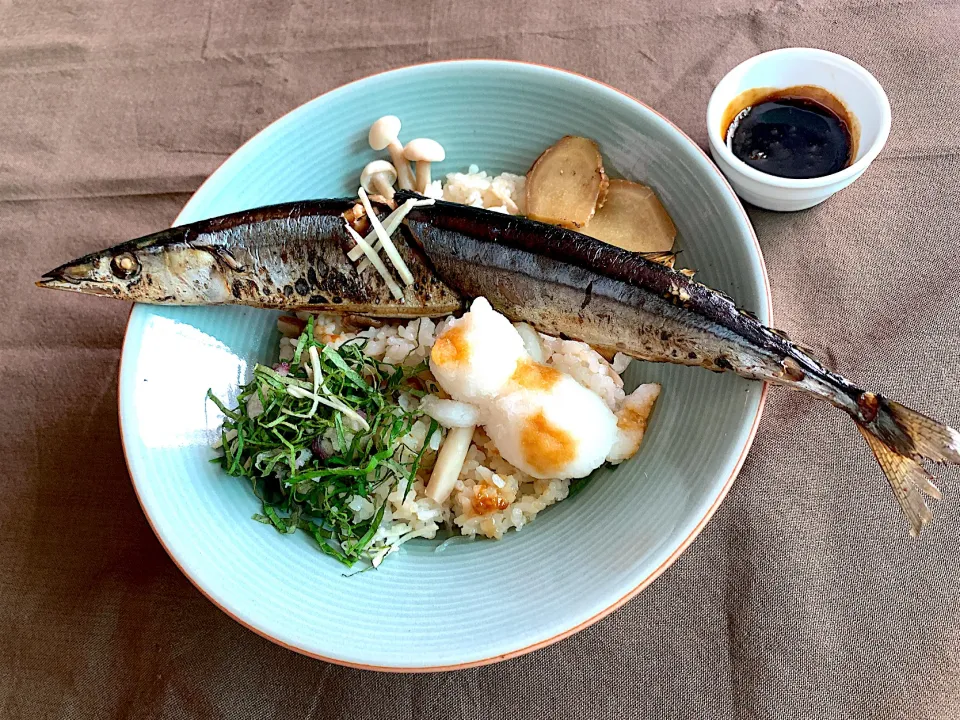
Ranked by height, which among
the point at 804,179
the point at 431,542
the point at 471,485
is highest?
the point at 804,179

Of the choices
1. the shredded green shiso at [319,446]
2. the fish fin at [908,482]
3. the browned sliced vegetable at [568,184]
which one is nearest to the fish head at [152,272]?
the shredded green shiso at [319,446]

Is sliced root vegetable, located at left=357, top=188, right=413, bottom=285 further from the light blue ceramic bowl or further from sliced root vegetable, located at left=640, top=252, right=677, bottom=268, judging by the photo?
sliced root vegetable, located at left=640, top=252, right=677, bottom=268

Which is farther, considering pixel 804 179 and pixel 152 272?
pixel 804 179

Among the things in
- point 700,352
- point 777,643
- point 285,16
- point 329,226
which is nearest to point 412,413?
point 329,226

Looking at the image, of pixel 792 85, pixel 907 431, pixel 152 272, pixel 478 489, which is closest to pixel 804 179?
pixel 792 85

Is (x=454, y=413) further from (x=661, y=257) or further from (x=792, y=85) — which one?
(x=792, y=85)

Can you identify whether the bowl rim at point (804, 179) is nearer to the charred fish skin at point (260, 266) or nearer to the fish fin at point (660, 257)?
the fish fin at point (660, 257)

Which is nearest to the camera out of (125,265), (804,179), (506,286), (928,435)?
(928,435)
